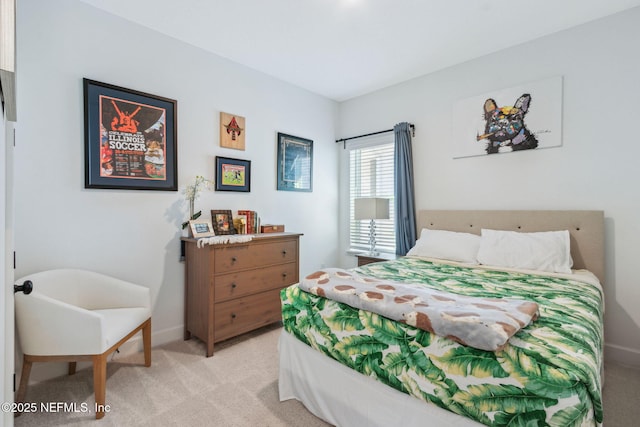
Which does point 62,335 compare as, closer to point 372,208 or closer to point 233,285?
point 233,285

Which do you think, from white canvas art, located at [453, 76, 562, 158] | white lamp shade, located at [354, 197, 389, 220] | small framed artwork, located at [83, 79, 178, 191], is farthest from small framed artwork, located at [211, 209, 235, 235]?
white canvas art, located at [453, 76, 562, 158]

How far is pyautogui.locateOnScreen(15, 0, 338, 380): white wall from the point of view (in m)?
2.03

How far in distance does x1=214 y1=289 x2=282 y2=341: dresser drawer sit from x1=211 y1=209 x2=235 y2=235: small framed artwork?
0.70 meters

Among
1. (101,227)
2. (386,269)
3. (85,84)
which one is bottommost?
(386,269)

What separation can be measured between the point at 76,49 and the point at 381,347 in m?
2.92

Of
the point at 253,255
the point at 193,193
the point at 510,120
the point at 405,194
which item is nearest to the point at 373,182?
the point at 405,194

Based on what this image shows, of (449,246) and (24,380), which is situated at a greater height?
(449,246)

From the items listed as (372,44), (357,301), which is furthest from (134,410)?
(372,44)

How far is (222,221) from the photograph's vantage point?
9.63ft

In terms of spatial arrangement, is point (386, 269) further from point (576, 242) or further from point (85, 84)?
point (85, 84)

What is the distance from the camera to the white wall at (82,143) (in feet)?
6.66

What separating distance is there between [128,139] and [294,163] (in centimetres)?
180

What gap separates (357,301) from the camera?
1511mm

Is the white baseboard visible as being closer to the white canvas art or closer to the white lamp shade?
the white canvas art
